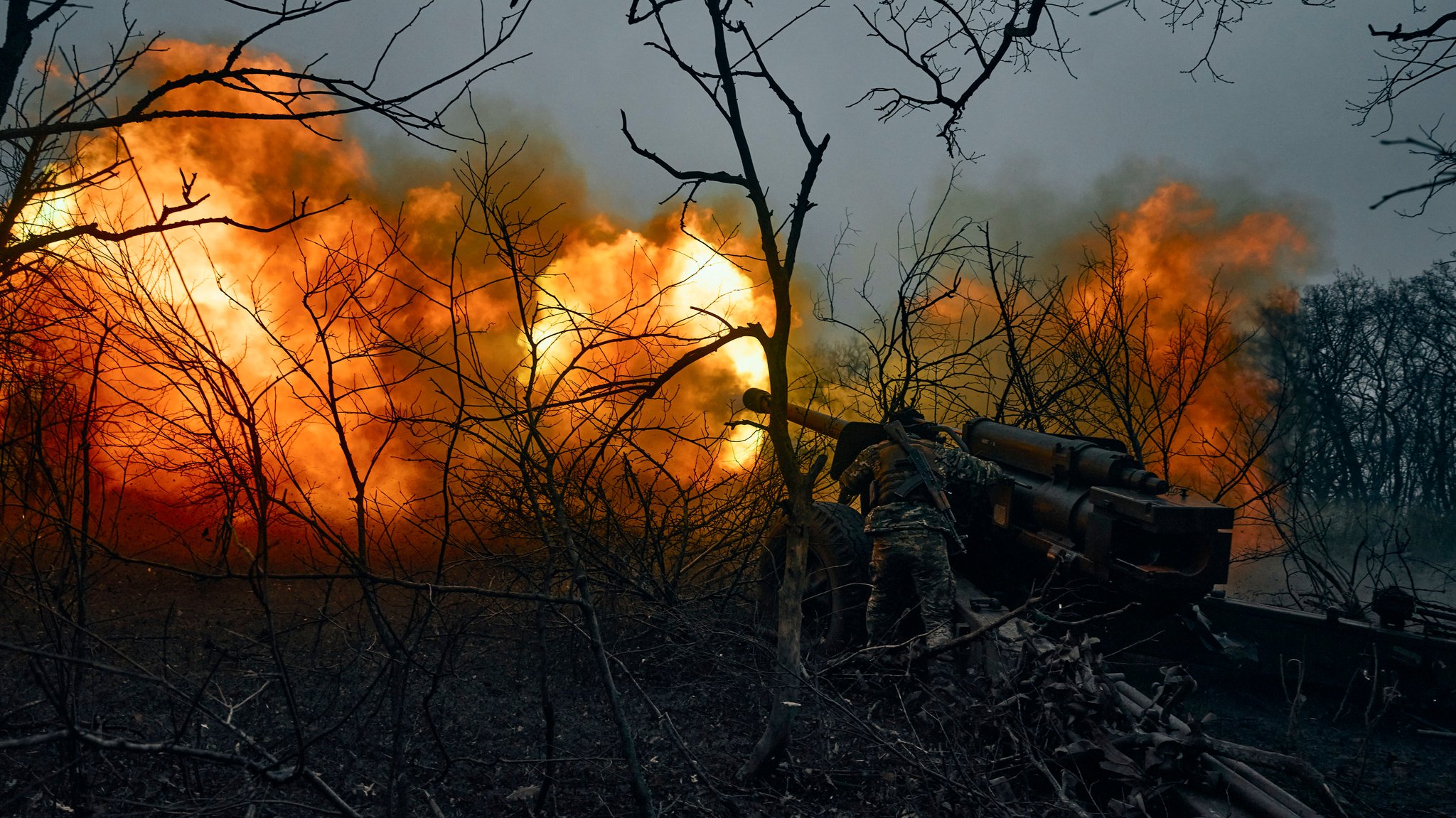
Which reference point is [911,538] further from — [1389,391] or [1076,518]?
[1389,391]

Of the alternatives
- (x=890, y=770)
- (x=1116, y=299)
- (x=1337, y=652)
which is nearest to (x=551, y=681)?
(x=890, y=770)

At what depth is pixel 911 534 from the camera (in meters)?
5.86

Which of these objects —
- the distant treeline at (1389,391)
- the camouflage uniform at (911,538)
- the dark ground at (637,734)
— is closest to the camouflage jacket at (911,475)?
the camouflage uniform at (911,538)

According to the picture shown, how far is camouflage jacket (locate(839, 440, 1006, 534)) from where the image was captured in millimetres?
5938

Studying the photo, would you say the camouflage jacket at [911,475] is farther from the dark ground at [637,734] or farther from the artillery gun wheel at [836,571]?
the dark ground at [637,734]

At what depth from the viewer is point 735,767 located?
4.57m

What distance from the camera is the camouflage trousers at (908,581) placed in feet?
18.8

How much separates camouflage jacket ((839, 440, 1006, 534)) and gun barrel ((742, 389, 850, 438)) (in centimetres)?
63

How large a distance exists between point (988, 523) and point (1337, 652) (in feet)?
8.59

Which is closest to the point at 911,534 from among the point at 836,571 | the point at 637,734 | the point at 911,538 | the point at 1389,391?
the point at 911,538

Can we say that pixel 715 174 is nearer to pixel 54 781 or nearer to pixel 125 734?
pixel 54 781

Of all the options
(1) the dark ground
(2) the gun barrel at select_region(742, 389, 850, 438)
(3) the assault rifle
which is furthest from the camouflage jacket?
(1) the dark ground

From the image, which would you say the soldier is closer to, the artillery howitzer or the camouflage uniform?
the camouflage uniform

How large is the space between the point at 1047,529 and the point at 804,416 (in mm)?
2556
